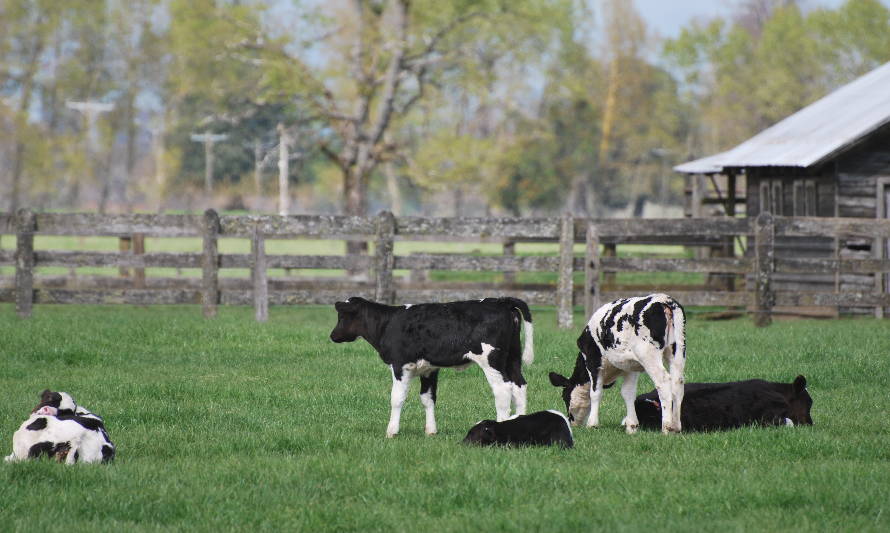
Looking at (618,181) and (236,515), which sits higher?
(618,181)

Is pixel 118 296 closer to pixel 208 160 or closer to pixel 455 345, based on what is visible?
pixel 455 345

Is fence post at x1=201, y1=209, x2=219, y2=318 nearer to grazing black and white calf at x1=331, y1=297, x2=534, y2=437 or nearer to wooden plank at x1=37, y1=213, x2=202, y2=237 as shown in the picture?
wooden plank at x1=37, y1=213, x2=202, y2=237

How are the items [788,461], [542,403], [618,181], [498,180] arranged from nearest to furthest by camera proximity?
[788,461] < [542,403] < [498,180] < [618,181]

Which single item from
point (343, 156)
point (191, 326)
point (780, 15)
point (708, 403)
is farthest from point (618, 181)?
point (708, 403)

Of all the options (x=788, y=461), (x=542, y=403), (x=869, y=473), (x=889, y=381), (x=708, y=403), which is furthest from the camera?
(x=889, y=381)

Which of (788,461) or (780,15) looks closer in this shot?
(788,461)

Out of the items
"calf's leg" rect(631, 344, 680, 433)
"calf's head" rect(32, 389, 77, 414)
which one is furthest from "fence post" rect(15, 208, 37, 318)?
"calf's leg" rect(631, 344, 680, 433)

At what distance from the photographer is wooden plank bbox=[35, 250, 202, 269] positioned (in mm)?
19359

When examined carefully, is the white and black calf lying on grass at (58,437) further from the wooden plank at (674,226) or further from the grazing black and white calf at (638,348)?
the wooden plank at (674,226)

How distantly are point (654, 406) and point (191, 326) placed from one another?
8.45m

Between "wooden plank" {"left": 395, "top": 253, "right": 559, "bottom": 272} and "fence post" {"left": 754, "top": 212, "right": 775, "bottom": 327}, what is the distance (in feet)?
10.4

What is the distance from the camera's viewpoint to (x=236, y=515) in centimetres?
660

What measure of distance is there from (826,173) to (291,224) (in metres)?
11.8

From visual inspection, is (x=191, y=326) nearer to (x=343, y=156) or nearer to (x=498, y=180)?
(x=343, y=156)
